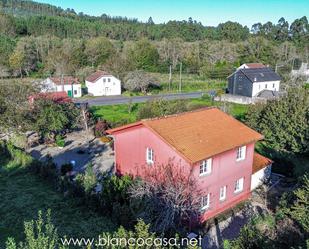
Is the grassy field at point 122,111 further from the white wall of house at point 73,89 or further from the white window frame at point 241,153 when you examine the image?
the white window frame at point 241,153

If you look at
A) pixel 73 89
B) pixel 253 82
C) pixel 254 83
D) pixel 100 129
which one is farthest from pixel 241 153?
pixel 73 89

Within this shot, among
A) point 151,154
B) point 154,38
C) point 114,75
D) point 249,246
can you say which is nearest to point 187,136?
point 151,154

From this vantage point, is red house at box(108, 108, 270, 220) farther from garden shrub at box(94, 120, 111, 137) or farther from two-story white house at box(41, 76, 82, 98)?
two-story white house at box(41, 76, 82, 98)

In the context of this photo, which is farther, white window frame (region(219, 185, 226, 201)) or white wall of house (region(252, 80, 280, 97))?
white wall of house (region(252, 80, 280, 97))

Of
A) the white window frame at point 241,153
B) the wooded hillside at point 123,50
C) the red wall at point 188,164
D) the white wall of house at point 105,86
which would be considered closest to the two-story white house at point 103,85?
the white wall of house at point 105,86

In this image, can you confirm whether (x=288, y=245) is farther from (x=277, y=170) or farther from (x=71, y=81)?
(x=71, y=81)

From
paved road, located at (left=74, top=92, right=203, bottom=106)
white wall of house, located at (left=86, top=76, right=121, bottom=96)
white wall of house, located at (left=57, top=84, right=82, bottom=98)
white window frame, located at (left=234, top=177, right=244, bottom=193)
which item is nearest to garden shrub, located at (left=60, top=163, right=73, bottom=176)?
white window frame, located at (left=234, top=177, right=244, bottom=193)

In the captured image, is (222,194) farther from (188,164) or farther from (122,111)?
(122,111)
